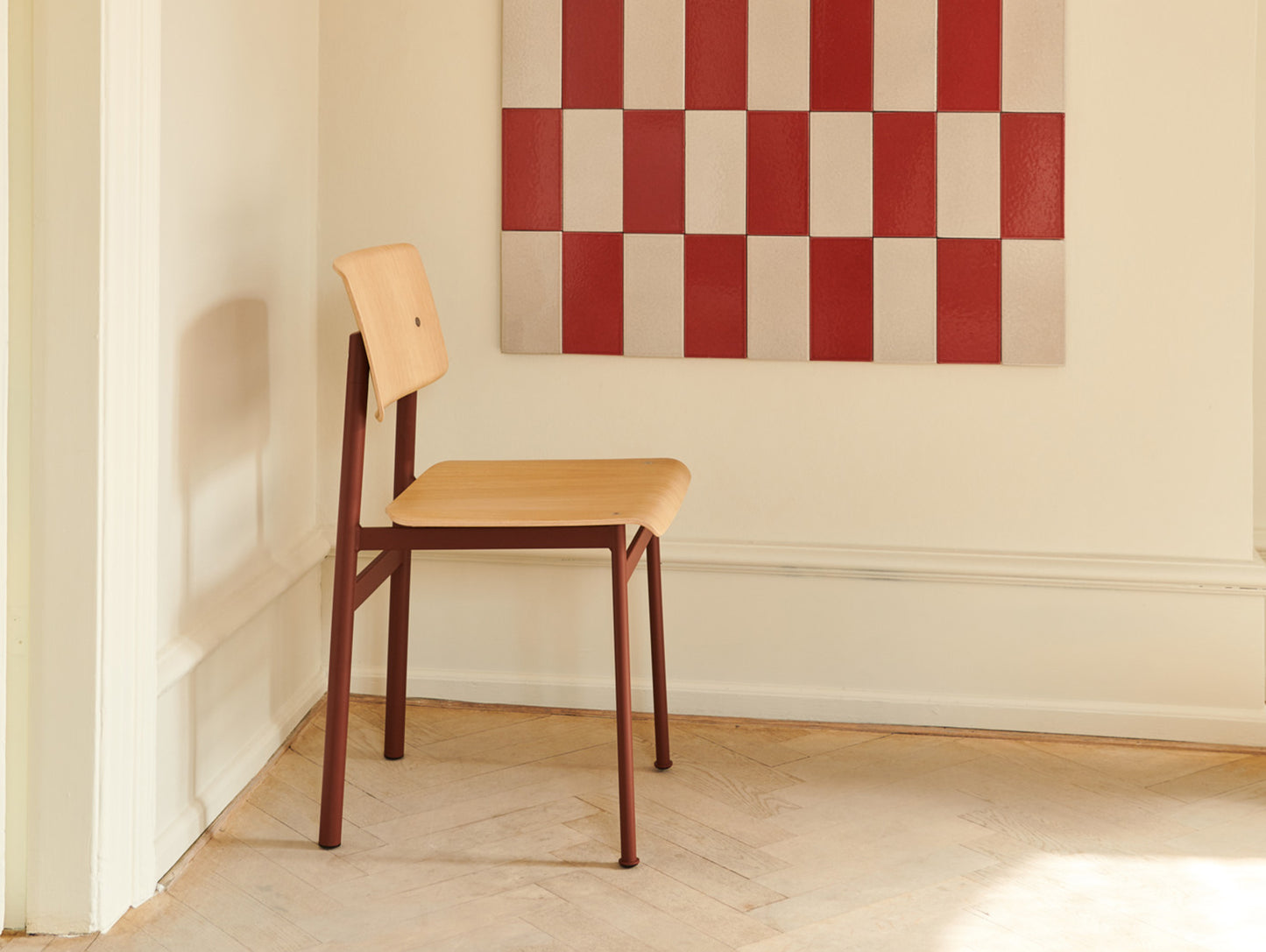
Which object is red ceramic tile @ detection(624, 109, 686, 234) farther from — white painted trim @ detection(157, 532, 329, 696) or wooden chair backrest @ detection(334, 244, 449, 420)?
white painted trim @ detection(157, 532, 329, 696)

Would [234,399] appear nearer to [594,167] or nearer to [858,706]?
[594,167]

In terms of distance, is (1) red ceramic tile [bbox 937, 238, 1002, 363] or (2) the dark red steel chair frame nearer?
(2) the dark red steel chair frame

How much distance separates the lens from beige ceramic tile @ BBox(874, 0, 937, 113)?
6.75 ft

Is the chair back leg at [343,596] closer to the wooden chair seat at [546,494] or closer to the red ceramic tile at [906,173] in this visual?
the wooden chair seat at [546,494]

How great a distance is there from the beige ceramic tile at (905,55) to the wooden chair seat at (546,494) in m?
0.71

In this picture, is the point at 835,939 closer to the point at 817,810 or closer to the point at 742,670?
the point at 817,810

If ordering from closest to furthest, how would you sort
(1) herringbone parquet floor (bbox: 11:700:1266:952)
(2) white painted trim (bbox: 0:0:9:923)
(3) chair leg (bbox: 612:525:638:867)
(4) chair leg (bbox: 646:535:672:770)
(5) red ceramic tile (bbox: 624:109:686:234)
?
(2) white painted trim (bbox: 0:0:9:923), (1) herringbone parquet floor (bbox: 11:700:1266:952), (3) chair leg (bbox: 612:525:638:867), (4) chair leg (bbox: 646:535:672:770), (5) red ceramic tile (bbox: 624:109:686:234)

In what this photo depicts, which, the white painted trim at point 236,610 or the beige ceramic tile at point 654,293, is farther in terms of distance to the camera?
the beige ceramic tile at point 654,293

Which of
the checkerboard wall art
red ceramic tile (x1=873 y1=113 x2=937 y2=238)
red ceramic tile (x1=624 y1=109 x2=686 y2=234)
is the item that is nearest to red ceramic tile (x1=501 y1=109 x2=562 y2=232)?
the checkerboard wall art

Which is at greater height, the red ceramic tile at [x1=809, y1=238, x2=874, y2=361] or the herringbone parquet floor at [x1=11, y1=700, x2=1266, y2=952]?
the red ceramic tile at [x1=809, y1=238, x2=874, y2=361]

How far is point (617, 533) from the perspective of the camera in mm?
1629

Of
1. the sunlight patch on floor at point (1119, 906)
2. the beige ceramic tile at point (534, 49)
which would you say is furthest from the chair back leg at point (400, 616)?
the sunlight patch on floor at point (1119, 906)

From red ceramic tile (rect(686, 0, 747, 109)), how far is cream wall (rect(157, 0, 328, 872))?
2.12 ft

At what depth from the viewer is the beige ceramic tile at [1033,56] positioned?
2.02 meters
